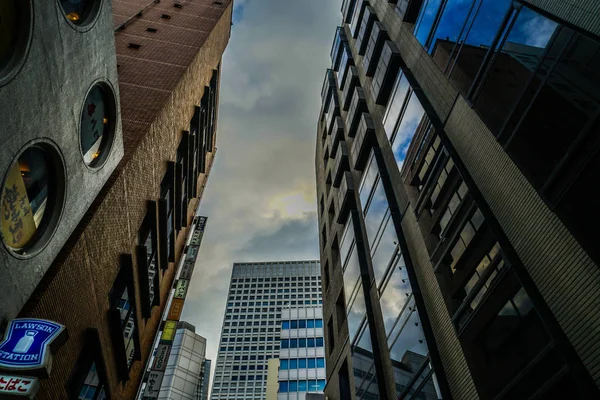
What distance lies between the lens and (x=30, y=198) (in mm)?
10070

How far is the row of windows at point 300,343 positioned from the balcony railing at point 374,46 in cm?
4329

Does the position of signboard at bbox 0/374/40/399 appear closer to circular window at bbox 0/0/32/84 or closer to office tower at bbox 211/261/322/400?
circular window at bbox 0/0/32/84

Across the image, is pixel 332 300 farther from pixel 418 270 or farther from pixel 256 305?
pixel 256 305

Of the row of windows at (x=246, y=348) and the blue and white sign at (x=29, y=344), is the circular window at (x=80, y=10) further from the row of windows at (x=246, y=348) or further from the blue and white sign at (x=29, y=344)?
the row of windows at (x=246, y=348)

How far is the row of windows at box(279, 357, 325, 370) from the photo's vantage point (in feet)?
195

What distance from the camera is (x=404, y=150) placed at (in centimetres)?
1873

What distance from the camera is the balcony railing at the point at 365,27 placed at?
91.8ft

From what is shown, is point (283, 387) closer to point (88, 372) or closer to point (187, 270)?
point (187, 270)

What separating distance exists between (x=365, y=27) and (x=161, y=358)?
27563mm

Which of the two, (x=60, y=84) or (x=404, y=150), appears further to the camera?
(x=404, y=150)

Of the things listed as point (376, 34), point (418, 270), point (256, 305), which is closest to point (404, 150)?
point (418, 270)

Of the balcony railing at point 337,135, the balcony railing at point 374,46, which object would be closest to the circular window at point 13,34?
the balcony railing at point 374,46

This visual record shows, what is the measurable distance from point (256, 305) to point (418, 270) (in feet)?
498

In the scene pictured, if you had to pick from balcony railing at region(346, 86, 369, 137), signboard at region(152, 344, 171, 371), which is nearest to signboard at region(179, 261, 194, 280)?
signboard at region(152, 344, 171, 371)
